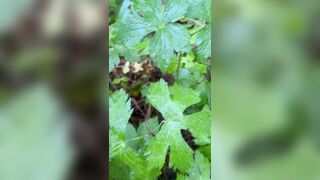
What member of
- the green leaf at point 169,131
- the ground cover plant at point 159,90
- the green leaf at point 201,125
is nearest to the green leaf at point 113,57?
the ground cover plant at point 159,90

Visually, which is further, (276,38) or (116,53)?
(116,53)

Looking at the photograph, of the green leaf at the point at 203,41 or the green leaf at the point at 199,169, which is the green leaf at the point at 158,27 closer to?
the green leaf at the point at 203,41

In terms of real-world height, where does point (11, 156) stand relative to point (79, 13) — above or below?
below

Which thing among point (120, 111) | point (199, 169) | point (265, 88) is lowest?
point (199, 169)

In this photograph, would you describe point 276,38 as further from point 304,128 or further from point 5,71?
point 5,71

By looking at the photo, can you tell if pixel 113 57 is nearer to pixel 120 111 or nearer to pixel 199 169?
pixel 120 111

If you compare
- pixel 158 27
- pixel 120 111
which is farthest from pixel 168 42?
pixel 120 111

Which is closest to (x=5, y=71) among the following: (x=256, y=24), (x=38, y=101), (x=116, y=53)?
(x=38, y=101)

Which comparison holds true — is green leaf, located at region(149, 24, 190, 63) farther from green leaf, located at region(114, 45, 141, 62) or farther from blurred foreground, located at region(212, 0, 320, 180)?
blurred foreground, located at region(212, 0, 320, 180)
